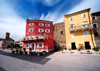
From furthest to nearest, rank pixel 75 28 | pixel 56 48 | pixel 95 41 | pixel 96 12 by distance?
pixel 56 48 < pixel 75 28 < pixel 96 12 < pixel 95 41

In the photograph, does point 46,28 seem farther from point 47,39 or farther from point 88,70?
point 88,70

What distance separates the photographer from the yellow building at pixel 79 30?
1556cm

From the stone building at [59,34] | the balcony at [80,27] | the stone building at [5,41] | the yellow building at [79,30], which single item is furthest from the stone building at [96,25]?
the stone building at [5,41]

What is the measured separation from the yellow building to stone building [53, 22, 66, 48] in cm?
164

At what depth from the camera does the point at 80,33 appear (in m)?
16.7

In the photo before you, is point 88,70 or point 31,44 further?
point 31,44

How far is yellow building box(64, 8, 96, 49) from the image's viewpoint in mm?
15562

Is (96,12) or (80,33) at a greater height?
(96,12)

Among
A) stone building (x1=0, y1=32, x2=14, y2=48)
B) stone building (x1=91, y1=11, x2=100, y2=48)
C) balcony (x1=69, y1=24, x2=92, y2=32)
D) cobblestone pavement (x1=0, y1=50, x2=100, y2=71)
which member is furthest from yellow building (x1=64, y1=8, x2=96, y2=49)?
stone building (x1=0, y1=32, x2=14, y2=48)

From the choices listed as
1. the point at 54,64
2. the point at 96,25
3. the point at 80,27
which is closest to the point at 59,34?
the point at 80,27

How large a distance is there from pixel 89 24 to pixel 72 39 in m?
7.01

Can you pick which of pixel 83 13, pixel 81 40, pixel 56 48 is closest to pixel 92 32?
pixel 81 40

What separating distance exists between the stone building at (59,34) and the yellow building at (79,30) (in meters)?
1.64

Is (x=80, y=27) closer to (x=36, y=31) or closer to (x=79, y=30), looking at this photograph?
(x=79, y=30)
